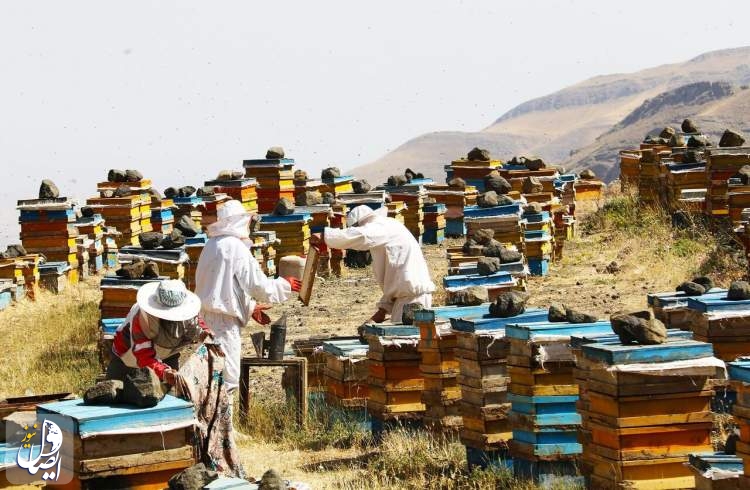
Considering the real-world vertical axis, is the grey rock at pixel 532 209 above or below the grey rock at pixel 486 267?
above

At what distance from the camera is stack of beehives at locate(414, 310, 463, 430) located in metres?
10.3

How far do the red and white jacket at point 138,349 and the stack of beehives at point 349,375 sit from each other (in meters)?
3.05

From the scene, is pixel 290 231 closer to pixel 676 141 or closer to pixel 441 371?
pixel 676 141

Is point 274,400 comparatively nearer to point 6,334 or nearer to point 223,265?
point 223,265

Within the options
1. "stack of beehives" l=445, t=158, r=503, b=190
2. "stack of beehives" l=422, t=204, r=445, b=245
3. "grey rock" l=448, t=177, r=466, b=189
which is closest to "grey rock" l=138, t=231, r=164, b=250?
"stack of beehives" l=422, t=204, r=445, b=245

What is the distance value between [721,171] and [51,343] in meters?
10.7

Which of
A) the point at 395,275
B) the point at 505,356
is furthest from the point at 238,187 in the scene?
the point at 505,356

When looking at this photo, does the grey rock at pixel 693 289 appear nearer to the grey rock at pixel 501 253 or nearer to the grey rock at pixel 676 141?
the grey rock at pixel 501 253

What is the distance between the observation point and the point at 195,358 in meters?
8.90

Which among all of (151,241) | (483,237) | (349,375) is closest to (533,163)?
(483,237)

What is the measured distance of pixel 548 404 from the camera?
884cm

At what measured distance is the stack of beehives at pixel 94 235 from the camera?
24.6 m

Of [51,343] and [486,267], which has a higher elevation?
[486,267]

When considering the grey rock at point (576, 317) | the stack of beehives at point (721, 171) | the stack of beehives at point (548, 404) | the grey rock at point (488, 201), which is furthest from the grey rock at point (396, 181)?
the stack of beehives at point (548, 404)
